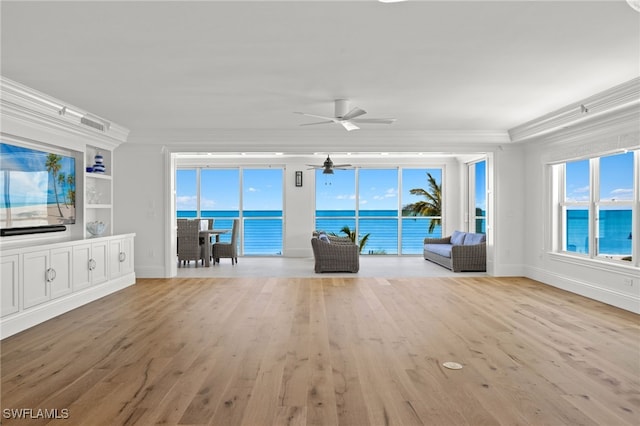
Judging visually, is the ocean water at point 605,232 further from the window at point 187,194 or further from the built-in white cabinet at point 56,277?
the window at point 187,194

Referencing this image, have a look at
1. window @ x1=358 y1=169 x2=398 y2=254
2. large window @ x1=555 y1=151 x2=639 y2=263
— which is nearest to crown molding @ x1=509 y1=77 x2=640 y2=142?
large window @ x1=555 y1=151 x2=639 y2=263

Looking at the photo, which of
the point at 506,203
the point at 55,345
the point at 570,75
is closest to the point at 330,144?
the point at 506,203

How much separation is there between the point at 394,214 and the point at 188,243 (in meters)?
5.83

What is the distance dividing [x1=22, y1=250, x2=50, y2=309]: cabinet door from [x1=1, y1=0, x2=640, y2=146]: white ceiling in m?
1.81

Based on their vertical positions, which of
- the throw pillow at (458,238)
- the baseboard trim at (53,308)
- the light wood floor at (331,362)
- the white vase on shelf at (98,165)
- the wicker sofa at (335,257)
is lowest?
the light wood floor at (331,362)

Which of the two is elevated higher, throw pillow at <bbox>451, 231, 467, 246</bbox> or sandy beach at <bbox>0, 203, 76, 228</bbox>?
sandy beach at <bbox>0, 203, 76, 228</bbox>

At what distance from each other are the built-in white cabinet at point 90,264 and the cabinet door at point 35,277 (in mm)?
571

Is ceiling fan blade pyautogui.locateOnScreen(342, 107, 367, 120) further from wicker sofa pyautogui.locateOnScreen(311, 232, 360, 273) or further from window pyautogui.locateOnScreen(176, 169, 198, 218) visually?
window pyautogui.locateOnScreen(176, 169, 198, 218)

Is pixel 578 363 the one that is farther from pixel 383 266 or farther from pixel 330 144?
pixel 383 266

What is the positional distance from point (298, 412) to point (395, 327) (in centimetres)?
200

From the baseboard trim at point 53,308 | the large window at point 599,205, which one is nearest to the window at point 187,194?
the baseboard trim at point 53,308

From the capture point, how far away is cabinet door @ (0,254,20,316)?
3.91 metres

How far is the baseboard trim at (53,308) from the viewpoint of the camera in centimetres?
398

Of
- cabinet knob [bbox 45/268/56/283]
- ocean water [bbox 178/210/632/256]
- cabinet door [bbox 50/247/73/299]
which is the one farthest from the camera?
ocean water [bbox 178/210/632/256]
